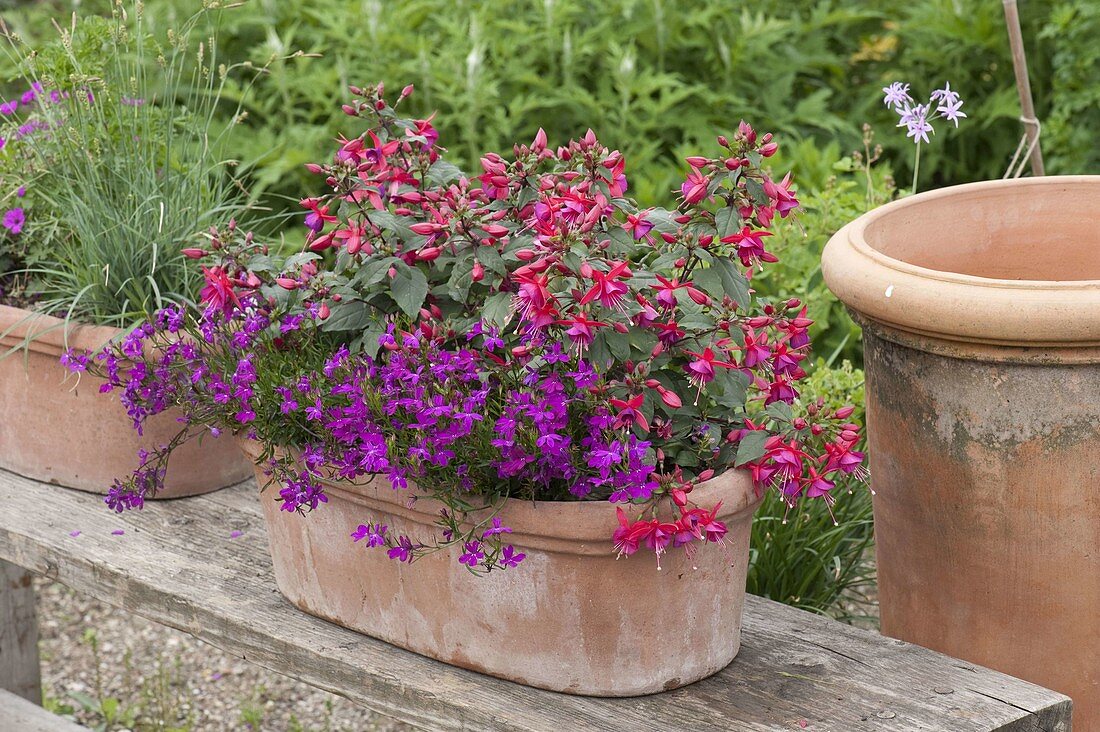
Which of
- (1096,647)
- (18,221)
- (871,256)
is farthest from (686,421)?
(18,221)

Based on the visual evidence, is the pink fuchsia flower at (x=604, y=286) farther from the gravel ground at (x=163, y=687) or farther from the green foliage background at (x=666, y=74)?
the green foliage background at (x=666, y=74)

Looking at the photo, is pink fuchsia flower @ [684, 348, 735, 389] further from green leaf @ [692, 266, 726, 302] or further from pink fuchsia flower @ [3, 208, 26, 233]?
pink fuchsia flower @ [3, 208, 26, 233]

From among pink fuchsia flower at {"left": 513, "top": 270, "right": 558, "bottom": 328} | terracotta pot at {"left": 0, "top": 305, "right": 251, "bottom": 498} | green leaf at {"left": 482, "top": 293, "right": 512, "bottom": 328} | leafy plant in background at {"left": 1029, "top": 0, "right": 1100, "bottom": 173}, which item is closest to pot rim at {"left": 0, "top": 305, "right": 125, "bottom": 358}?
terracotta pot at {"left": 0, "top": 305, "right": 251, "bottom": 498}

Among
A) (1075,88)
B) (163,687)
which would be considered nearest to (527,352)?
(163,687)

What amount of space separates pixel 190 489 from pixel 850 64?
327 cm

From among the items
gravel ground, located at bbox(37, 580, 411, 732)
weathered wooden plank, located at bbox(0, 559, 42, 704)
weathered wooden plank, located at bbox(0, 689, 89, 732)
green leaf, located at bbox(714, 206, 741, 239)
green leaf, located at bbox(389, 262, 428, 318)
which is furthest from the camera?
gravel ground, located at bbox(37, 580, 411, 732)

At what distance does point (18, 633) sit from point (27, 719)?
0.31 metres

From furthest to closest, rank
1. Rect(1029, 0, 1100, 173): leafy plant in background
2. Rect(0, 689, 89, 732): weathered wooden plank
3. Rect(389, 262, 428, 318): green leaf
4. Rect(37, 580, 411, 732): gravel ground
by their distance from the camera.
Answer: Rect(1029, 0, 1100, 173): leafy plant in background < Rect(37, 580, 411, 732): gravel ground < Rect(0, 689, 89, 732): weathered wooden plank < Rect(389, 262, 428, 318): green leaf

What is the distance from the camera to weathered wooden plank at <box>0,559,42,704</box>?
9.95 feet

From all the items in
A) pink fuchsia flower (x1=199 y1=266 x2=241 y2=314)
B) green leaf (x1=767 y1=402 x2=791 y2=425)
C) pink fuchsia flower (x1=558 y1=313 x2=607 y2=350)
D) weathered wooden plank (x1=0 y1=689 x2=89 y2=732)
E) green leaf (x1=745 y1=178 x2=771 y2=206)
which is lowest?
weathered wooden plank (x1=0 y1=689 x2=89 y2=732)

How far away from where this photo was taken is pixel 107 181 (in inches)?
91.4

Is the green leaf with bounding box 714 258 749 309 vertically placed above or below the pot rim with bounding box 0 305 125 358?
above

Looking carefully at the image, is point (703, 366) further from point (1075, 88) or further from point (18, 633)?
point (1075, 88)

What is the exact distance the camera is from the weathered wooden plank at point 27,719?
278 centimetres
